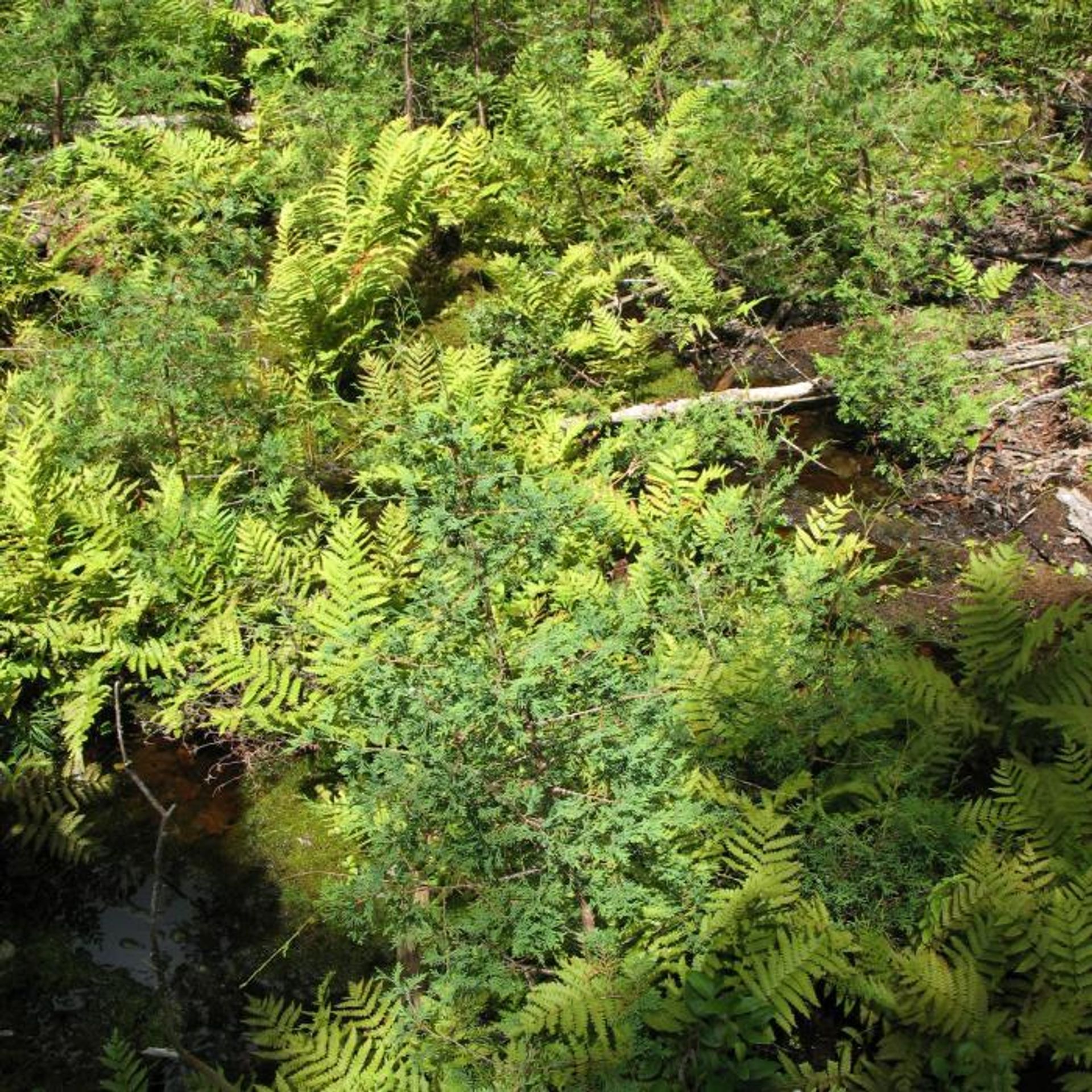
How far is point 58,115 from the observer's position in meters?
8.97

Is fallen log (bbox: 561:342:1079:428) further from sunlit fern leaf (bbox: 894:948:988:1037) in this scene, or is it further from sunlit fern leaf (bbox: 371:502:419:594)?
sunlit fern leaf (bbox: 894:948:988:1037)

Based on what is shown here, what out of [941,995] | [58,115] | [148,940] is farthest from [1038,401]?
[58,115]

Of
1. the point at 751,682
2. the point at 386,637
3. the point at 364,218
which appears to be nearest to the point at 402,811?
the point at 386,637

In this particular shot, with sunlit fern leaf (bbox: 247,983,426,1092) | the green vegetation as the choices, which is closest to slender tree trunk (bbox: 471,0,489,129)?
the green vegetation

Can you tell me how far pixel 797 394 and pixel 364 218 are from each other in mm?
3153

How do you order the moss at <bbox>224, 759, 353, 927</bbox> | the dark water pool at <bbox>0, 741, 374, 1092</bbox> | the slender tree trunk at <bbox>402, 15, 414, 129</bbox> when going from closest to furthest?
the dark water pool at <bbox>0, 741, 374, 1092</bbox> → the moss at <bbox>224, 759, 353, 927</bbox> → the slender tree trunk at <bbox>402, 15, 414, 129</bbox>

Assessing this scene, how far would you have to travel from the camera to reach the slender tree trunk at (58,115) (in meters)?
8.91

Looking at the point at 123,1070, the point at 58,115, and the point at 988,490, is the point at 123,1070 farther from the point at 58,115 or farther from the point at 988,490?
the point at 58,115

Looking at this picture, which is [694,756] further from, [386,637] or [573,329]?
[573,329]

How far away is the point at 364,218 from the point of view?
731 centimetres

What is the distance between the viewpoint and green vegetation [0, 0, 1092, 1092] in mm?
3477

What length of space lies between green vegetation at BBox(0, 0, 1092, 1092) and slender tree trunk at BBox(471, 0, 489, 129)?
0.08 metres

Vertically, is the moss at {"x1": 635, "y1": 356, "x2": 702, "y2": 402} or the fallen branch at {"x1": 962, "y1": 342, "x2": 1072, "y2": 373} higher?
the fallen branch at {"x1": 962, "y1": 342, "x2": 1072, "y2": 373}

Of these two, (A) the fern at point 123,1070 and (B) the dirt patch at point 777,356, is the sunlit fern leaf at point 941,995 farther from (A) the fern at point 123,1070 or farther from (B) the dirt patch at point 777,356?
(B) the dirt patch at point 777,356
